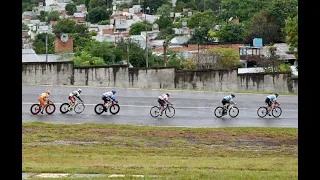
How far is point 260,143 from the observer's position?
62.4 ft

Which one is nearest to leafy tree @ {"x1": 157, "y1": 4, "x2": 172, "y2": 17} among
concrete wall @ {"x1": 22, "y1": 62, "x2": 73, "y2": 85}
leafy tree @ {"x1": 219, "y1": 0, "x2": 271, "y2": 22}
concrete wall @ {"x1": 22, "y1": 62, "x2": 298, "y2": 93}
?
leafy tree @ {"x1": 219, "y1": 0, "x2": 271, "y2": 22}

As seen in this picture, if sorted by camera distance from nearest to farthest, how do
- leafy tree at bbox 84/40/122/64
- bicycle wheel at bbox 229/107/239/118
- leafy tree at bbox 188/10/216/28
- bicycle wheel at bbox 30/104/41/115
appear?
bicycle wheel at bbox 30/104/41/115 < bicycle wheel at bbox 229/107/239/118 < leafy tree at bbox 84/40/122/64 < leafy tree at bbox 188/10/216/28

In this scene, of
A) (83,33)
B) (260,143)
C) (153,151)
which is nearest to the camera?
(153,151)

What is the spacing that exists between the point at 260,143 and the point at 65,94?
12.2 metres

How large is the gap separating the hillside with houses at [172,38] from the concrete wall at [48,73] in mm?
2847

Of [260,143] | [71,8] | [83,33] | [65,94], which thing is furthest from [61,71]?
[71,8]

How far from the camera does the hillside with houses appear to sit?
176ft

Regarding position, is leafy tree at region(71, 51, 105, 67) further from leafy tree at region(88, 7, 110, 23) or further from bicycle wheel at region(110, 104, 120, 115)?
leafy tree at region(88, 7, 110, 23)

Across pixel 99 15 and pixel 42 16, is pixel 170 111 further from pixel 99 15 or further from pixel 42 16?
pixel 99 15

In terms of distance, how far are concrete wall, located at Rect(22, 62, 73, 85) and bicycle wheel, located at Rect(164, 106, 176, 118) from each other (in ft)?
38.6

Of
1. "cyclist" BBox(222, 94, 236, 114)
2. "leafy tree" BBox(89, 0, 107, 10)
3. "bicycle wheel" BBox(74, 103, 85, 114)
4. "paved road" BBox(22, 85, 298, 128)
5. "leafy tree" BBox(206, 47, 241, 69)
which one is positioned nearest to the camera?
"paved road" BBox(22, 85, 298, 128)

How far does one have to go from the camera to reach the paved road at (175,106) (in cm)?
2288

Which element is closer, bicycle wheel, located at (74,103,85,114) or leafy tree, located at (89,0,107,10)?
bicycle wheel, located at (74,103,85,114)
